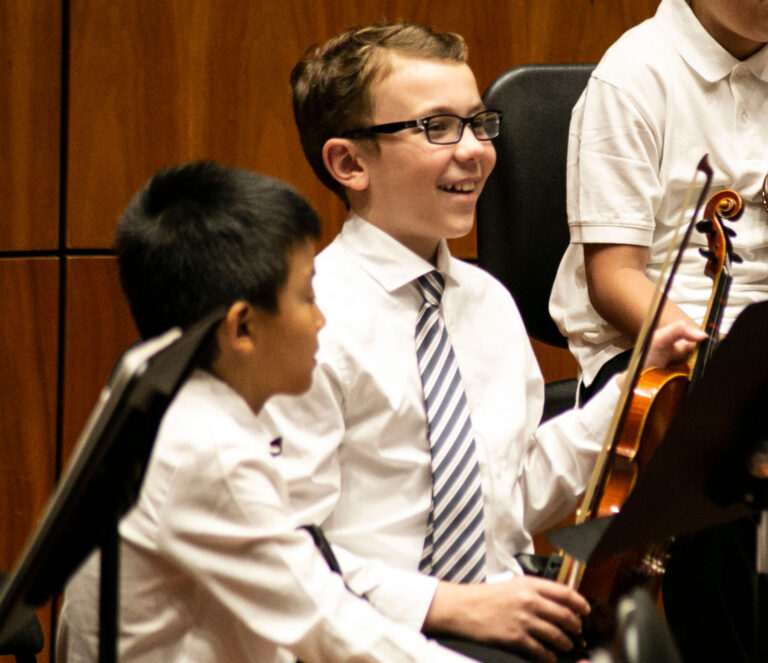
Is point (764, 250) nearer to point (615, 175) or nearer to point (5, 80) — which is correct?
point (615, 175)

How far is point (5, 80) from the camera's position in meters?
1.86

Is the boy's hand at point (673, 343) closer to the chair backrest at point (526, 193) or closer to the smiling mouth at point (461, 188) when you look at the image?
the smiling mouth at point (461, 188)

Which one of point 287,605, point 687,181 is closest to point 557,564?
point 287,605

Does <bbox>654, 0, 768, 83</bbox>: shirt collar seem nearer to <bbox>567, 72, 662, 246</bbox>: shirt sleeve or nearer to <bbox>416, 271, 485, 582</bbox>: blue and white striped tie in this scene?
<bbox>567, 72, 662, 246</bbox>: shirt sleeve

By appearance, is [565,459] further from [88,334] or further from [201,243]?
[88,334]

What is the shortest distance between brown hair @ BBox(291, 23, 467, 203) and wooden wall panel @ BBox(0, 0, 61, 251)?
65cm

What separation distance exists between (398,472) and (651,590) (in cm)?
35

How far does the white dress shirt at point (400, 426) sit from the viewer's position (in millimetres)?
1187

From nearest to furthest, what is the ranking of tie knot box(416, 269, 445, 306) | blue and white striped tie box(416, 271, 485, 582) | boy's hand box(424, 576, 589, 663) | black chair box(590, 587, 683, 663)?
black chair box(590, 587, 683, 663) < boy's hand box(424, 576, 589, 663) < blue and white striped tie box(416, 271, 485, 582) < tie knot box(416, 269, 445, 306)

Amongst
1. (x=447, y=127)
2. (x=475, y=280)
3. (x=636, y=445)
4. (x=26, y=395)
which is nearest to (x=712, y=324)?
(x=636, y=445)

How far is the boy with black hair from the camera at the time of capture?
3.06 ft

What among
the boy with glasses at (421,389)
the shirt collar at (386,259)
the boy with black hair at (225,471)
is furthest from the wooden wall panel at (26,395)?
the boy with black hair at (225,471)

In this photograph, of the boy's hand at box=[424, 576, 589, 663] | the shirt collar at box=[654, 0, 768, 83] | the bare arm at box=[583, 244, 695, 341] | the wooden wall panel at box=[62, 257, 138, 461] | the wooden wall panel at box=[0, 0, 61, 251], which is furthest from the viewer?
the wooden wall panel at box=[62, 257, 138, 461]

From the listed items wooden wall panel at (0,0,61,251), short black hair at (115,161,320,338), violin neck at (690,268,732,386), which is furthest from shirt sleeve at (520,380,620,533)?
wooden wall panel at (0,0,61,251)
